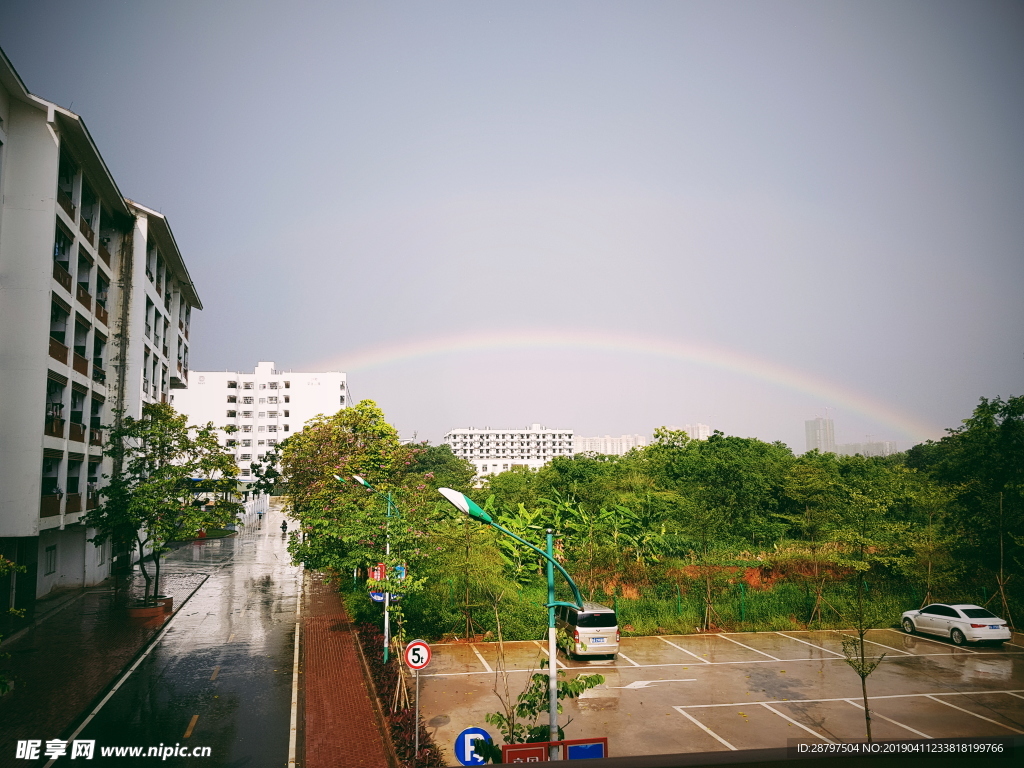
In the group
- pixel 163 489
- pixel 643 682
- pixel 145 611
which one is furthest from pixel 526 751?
pixel 145 611

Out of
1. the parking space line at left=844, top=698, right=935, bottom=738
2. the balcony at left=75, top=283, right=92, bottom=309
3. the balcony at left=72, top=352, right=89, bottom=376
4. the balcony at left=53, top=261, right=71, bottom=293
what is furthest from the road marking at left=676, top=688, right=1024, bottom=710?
the balcony at left=75, top=283, right=92, bottom=309

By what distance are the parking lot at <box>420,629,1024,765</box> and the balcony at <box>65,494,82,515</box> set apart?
1468cm

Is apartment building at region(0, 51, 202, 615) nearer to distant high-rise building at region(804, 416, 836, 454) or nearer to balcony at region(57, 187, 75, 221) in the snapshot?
balcony at region(57, 187, 75, 221)

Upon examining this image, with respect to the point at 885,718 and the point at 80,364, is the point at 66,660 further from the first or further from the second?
the point at 885,718

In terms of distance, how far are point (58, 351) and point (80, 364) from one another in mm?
2601

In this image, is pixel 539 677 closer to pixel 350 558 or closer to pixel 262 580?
pixel 350 558

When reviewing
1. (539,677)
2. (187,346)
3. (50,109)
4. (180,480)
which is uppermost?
(50,109)

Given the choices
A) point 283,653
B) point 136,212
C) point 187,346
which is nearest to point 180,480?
point 283,653

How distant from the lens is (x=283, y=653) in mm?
17922

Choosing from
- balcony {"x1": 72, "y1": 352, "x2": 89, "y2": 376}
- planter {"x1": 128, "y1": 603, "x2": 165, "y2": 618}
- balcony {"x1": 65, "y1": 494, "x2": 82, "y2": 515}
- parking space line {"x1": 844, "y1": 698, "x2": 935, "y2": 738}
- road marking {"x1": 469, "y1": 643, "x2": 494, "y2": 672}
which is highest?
balcony {"x1": 72, "y1": 352, "x2": 89, "y2": 376}

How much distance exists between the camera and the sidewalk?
496 inches

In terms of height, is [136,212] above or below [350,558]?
above

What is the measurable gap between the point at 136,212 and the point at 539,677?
98.5 feet

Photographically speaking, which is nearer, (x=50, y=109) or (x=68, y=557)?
(x=50, y=109)
